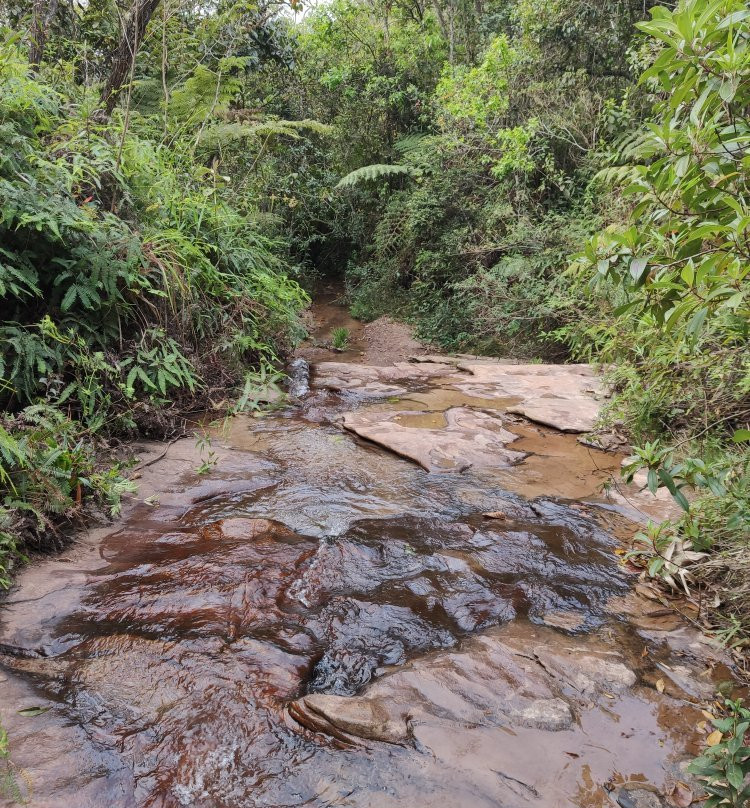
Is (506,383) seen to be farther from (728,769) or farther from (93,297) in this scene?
(728,769)

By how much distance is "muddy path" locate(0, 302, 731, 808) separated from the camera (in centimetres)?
148

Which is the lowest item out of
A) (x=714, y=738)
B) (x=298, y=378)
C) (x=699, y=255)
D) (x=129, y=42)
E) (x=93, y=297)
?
(x=714, y=738)

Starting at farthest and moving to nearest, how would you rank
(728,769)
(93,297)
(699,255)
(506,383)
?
1. (506,383)
2. (93,297)
3. (699,255)
4. (728,769)

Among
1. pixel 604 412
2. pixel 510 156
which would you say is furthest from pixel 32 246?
pixel 510 156

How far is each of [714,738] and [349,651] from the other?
4.04 ft

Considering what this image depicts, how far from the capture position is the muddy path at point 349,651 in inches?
58.4

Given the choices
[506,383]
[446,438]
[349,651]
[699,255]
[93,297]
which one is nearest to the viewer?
[699,255]

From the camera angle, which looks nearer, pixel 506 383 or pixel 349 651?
pixel 349 651

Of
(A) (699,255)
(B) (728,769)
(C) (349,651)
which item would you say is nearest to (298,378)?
(C) (349,651)

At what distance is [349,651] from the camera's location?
1994mm

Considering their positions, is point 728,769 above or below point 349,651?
above

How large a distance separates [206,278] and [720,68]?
160 inches

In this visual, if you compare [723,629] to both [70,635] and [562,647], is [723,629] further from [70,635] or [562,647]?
[70,635]

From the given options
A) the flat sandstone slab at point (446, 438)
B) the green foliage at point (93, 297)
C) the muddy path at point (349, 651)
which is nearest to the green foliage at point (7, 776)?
the muddy path at point (349, 651)
